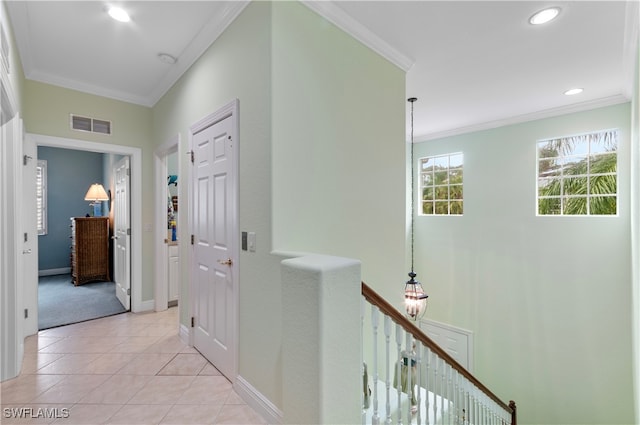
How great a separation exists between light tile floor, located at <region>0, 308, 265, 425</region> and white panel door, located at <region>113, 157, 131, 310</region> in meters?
0.88

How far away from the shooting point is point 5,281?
212cm

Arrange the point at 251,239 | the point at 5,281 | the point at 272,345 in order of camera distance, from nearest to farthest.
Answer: the point at 272,345
the point at 251,239
the point at 5,281

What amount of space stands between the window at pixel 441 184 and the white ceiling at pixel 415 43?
66.9 inches

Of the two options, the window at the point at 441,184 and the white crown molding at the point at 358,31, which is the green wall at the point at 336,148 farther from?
the window at the point at 441,184

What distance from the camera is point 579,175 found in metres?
4.02

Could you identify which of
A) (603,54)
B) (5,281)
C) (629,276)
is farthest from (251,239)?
(629,276)

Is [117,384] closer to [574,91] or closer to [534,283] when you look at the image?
[534,283]

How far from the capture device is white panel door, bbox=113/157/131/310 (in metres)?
3.79

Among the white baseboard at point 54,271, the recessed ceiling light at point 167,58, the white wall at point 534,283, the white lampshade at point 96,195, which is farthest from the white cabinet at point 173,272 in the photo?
the white wall at point 534,283

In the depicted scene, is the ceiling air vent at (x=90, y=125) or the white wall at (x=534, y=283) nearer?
the ceiling air vent at (x=90, y=125)

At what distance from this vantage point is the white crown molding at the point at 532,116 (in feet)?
12.0

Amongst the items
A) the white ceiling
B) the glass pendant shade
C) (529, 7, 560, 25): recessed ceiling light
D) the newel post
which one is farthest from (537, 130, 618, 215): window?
the newel post

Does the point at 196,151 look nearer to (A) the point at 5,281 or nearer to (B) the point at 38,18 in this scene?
(B) the point at 38,18

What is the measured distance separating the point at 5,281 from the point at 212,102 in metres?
2.01
